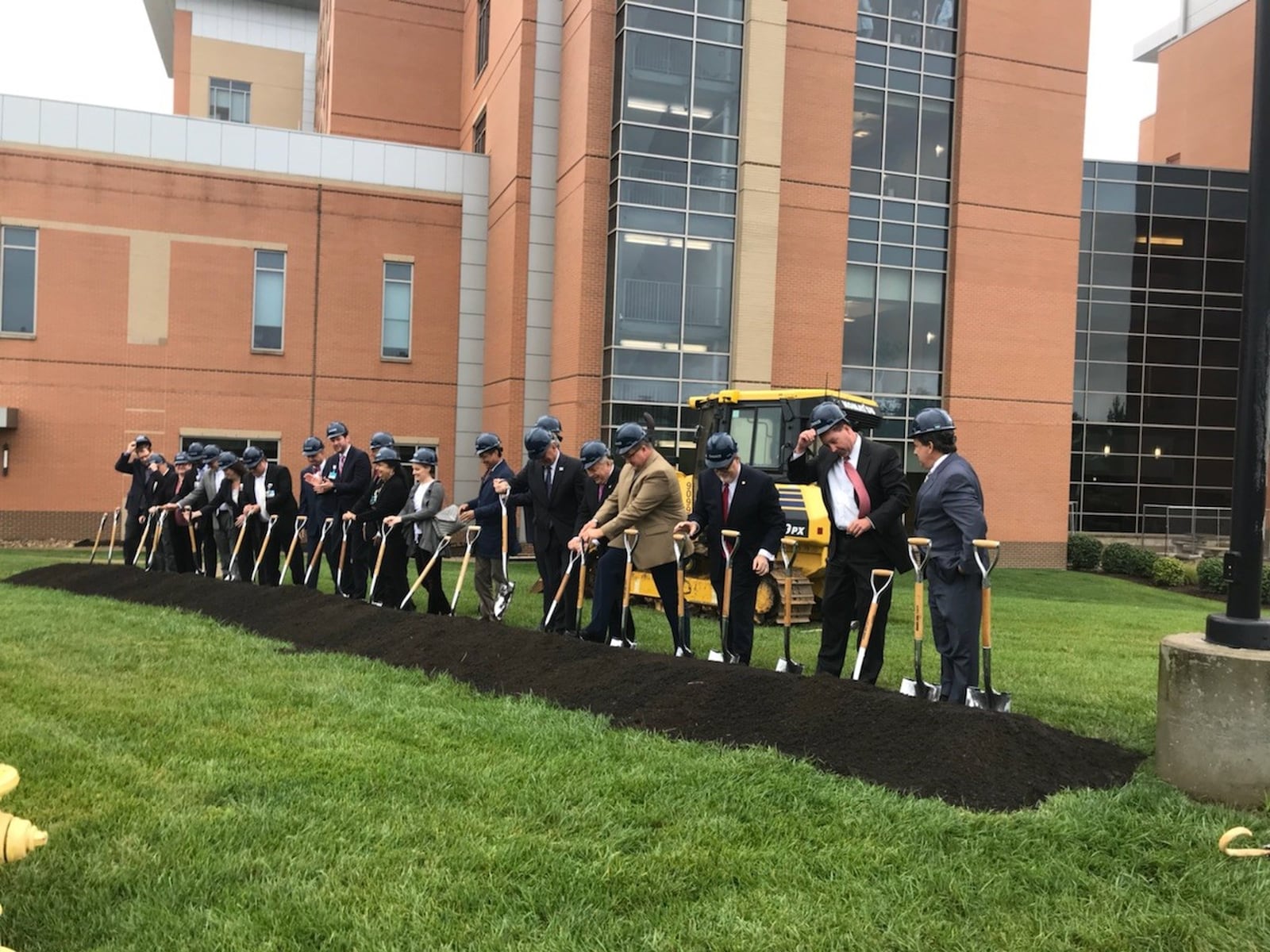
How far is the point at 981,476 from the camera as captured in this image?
27172mm

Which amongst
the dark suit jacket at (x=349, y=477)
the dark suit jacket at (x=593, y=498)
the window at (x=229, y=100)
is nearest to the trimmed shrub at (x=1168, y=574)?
the dark suit jacket at (x=593, y=498)

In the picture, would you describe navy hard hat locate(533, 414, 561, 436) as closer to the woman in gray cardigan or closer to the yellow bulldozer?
the woman in gray cardigan

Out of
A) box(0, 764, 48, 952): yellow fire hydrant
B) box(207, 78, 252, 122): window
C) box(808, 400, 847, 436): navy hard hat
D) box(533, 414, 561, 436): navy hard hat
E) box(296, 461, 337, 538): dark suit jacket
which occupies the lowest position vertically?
box(0, 764, 48, 952): yellow fire hydrant

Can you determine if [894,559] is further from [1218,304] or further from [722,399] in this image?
[1218,304]

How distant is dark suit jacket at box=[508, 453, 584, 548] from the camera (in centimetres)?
1033

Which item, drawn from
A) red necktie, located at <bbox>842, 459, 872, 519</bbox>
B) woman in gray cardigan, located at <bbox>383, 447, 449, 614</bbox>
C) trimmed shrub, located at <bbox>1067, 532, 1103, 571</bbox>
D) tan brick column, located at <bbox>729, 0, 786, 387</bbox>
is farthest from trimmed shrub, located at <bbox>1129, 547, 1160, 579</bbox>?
red necktie, located at <bbox>842, 459, 872, 519</bbox>

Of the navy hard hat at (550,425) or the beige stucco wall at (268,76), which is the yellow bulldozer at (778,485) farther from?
the beige stucco wall at (268,76)

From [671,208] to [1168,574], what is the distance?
16.4m

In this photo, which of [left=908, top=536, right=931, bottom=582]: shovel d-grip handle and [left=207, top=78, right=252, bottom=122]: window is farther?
[left=207, top=78, right=252, bottom=122]: window

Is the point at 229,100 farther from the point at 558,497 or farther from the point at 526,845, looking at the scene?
the point at 526,845

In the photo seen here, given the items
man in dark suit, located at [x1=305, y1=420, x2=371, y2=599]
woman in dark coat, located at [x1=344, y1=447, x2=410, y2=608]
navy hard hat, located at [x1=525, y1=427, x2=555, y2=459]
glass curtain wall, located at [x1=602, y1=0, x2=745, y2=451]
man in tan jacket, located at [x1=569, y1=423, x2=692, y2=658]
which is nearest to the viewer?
man in tan jacket, located at [x1=569, y1=423, x2=692, y2=658]

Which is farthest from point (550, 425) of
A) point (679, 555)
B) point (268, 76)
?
point (268, 76)

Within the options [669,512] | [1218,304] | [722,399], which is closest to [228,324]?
[722,399]

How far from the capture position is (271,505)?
1330 cm
